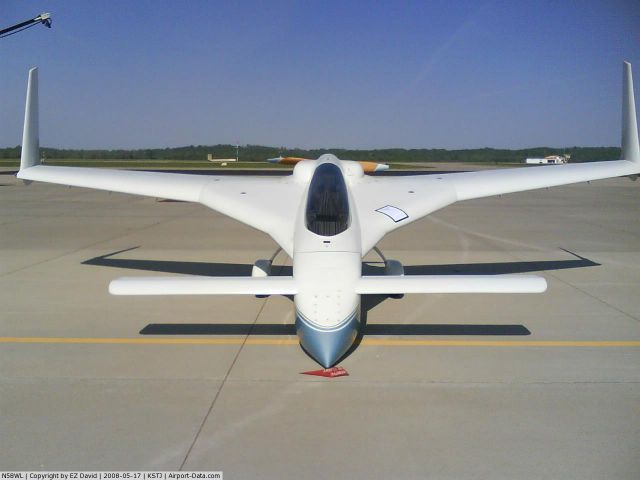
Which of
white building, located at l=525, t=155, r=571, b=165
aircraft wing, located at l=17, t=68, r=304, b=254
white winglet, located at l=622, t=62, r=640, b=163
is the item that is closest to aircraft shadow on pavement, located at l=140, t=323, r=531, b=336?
aircraft wing, located at l=17, t=68, r=304, b=254

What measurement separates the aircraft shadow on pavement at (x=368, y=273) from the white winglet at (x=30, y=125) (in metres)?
Answer: 2.91

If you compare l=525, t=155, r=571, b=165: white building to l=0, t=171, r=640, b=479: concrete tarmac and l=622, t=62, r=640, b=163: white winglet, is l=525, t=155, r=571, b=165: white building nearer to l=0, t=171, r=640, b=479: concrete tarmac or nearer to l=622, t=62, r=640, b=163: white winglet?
l=622, t=62, r=640, b=163: white winglet

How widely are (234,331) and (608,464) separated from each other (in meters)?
5.36

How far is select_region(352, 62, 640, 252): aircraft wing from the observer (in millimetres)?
9945

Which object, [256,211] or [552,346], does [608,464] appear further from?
[256,211]

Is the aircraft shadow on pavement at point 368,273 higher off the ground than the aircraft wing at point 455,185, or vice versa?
the aircraft wing at point 455,185

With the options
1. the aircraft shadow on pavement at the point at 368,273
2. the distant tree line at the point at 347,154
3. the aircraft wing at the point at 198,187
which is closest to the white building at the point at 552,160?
the distant tree line at the point at 347,154

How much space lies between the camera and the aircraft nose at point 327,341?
6.61m

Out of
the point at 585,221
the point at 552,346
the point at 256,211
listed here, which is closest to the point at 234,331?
the point at 256,211

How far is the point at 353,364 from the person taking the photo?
22.9 feet

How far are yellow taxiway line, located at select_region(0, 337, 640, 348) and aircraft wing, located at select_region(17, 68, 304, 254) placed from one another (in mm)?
1947

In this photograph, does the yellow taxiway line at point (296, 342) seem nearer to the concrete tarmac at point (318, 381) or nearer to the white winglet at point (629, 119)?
the concrete tarmac at point (318, 381)

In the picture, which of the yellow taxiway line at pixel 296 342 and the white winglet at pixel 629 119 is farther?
the white winglet at pixel 629 119

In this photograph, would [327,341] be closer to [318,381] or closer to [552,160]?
[318,381]
